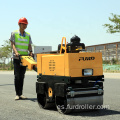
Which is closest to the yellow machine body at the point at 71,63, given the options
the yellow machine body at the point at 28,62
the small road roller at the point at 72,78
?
the small road roller at the point at 72,78

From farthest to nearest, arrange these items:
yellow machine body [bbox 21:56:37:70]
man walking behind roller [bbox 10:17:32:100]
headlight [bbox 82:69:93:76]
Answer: man walking behind roller [bbox 10:17:32:100], yellow machine body [bbox 21:56:37:70], headlight [bbox 82:69:93:76]

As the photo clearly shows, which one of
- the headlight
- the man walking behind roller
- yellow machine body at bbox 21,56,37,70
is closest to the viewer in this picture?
the headlight

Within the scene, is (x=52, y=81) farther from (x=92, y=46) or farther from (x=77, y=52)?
(x=92, y=46)

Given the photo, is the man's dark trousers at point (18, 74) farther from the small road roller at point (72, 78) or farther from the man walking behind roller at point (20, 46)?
the small road roller at point (72, 78)

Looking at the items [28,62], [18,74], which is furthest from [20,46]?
[28,62]

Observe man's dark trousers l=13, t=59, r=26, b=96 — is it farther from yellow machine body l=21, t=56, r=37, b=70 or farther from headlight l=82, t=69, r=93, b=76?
headlight l=82, t=69, r=93, b=76

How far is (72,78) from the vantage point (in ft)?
17.7

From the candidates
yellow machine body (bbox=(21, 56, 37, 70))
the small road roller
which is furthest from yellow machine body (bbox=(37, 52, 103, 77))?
yellow machine body (bbox=(21, 56, 37, 70))

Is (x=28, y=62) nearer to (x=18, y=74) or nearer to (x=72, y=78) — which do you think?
(x=18, y=74)

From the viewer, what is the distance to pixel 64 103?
5344 millimetres

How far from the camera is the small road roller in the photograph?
210 inches

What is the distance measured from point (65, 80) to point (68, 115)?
66cm

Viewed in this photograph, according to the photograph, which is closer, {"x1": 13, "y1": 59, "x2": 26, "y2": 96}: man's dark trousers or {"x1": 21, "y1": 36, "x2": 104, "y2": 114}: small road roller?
{"x1": 21, "y1": 36, "x2": 104, "y2": 114}: small road roller

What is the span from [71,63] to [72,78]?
0.92ft
